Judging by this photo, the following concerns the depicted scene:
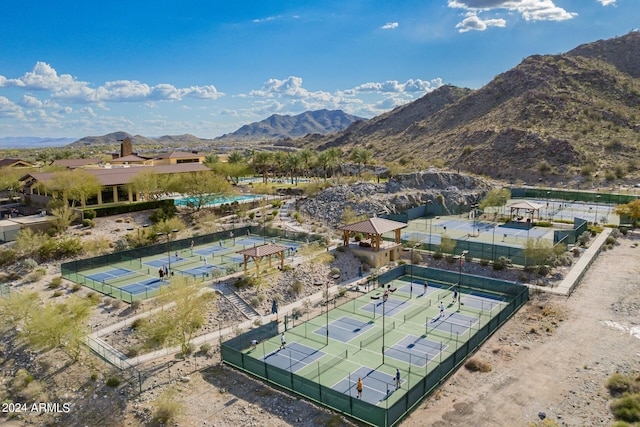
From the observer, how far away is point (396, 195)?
6419 centimetres

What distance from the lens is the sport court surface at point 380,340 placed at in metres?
23.0

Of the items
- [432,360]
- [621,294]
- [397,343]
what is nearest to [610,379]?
[432,360]

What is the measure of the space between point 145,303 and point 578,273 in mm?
33033

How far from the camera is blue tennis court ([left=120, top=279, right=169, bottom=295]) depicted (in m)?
33.4

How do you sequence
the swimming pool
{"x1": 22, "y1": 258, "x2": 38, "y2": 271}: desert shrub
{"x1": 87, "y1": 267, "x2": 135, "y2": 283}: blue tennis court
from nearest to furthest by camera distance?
{"x1": 87, "y1": 267, "x2": 135, "y2": 283}: blue tennis court
{"x1": 22, "y1": 258, "x2": 38, "y2": 271}: desert shrub
the swimming pool

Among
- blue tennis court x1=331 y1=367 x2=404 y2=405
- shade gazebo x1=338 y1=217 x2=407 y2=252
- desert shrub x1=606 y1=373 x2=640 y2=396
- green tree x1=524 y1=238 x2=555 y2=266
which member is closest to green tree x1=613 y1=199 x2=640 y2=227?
green tree x1=524 y1=238 x2=555 y2=266

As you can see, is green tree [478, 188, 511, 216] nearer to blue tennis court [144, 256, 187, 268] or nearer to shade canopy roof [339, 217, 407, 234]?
shade canopy roof [339, 217, 407, 234]

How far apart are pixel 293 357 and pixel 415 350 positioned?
6654mm

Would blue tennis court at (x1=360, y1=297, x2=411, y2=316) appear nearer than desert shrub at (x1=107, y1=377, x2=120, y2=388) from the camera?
No

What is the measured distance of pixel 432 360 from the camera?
2450 cm

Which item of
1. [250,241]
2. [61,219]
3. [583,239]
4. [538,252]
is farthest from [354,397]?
[61,219]

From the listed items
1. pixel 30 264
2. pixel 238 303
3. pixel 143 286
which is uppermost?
pixel 30 264

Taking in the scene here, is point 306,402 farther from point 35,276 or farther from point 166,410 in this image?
point 35,276

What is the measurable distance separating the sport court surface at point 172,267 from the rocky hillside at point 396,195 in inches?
534
